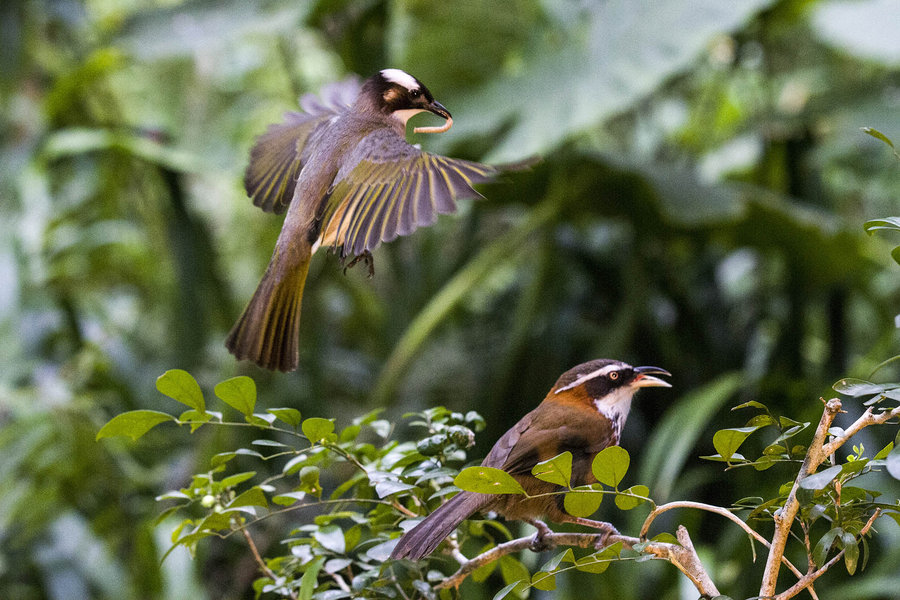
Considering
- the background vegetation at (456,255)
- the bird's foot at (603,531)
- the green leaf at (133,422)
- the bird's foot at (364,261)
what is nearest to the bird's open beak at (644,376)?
the bird's foot at (603,531)

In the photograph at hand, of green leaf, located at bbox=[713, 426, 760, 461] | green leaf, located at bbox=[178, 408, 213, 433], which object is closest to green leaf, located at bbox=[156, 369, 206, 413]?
green leaf, located at bbox=[178, 408, 213, 433]

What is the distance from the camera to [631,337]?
83.8 inches

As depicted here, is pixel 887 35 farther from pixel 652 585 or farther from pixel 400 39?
pixel 652 585

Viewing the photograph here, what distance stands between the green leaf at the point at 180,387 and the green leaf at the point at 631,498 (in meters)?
0.29

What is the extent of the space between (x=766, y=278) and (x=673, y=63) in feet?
3.66

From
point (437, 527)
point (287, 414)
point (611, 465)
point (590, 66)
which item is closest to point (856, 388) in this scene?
point (611, 465)

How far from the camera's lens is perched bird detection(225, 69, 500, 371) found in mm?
461

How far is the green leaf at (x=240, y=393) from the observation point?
0.60 m

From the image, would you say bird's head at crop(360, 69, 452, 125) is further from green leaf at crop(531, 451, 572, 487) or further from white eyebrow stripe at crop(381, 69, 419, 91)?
green leaf at crop(531, 451, 572, 487)

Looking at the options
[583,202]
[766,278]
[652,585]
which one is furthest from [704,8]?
[652,585]

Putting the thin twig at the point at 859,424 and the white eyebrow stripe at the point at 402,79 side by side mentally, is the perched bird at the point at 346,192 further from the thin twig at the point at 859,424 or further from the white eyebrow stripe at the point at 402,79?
the thin twig at the point at 859,424

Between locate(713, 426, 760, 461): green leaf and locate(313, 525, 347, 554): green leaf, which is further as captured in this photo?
locate(313, 525, 347, 554): green leaf

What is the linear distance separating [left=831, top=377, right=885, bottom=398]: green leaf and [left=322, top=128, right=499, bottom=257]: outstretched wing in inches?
9.3

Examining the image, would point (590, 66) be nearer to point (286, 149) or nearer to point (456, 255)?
point (456, 255)
